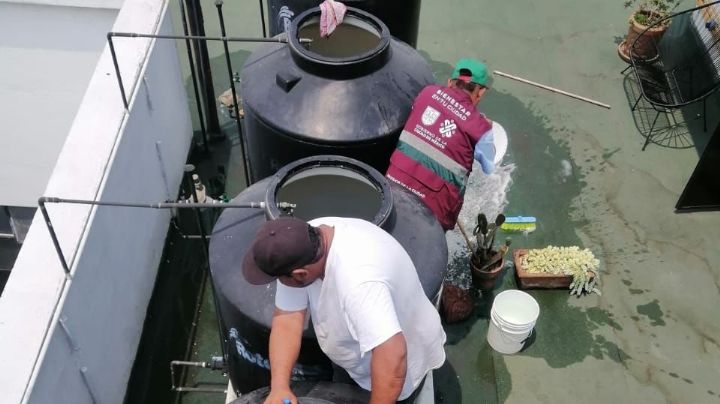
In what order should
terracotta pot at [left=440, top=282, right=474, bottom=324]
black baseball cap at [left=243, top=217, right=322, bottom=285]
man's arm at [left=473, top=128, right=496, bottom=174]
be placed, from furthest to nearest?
terracotta pot at [left=440, top=282, right=474, bottom=324] < man's arm at [left=473, top=128, right=496, bottom=174] < black baseball cap at [left=243, top=217, right=322, bottom=285]

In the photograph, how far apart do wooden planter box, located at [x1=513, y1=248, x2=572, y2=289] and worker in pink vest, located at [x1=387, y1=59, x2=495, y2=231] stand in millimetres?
1688

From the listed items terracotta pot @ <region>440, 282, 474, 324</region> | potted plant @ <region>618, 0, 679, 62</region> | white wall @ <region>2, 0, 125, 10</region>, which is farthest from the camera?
potted plant @ <region>618, 0, 679, 62</region>

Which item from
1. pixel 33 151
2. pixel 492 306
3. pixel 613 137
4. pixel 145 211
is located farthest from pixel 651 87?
pixel 33 151

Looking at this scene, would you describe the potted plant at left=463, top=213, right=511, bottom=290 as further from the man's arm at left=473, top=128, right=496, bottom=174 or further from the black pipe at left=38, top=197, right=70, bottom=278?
the black pipe at left=38, top=197, right=70, bottom=278

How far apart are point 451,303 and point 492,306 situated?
387 mm

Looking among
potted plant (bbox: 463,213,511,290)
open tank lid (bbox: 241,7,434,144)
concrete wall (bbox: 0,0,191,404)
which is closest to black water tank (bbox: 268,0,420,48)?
concrete wall (bbox: 0,0,191,404)

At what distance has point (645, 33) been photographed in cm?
895

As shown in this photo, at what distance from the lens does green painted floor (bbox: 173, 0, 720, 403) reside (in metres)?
6.06

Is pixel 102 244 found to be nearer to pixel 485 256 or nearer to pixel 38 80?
pixel 485 256

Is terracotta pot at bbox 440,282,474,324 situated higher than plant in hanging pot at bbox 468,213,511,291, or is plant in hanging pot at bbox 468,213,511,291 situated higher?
plant in hanging pot at bbox 468,213,511,291

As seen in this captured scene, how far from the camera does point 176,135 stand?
7.13 metres

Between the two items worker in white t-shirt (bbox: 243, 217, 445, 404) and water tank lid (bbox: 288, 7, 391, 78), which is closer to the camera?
worker in white t-shirt (bbox: 243, 217, 445, 404)

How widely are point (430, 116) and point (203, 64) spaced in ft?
10.8

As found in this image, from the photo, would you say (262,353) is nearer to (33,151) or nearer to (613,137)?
(613,137)
